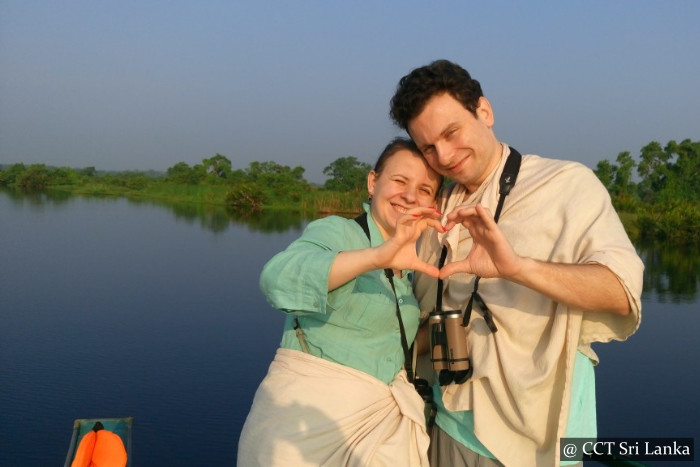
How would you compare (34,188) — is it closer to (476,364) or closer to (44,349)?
(44,349)

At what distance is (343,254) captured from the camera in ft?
→ 5.56

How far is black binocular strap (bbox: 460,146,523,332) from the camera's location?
6.16 ft

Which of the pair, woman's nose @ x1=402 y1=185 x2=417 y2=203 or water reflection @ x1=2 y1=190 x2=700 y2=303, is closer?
woman's nose @ x1=402 y1=185 x2=417 y2=203

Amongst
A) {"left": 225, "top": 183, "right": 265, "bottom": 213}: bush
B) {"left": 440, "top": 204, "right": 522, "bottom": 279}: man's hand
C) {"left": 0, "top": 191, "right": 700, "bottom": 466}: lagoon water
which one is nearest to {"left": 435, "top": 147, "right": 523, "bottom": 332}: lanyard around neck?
{"left": 440, "top": 204, "right": 522, "bottom": 279}: man's hand

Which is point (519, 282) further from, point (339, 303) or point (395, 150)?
point (395, 150)

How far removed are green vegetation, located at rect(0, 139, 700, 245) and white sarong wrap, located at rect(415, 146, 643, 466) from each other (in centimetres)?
2055

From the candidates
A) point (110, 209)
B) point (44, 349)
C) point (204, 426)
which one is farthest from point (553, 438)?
point (110, 209)

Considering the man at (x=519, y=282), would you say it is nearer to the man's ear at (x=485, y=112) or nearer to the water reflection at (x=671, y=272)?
the man's ear at (x=485, y=112)

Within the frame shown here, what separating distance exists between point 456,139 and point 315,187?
40268 millimetres

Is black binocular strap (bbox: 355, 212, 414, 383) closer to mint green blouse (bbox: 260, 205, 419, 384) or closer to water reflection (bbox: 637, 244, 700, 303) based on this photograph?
mint green blouse (bbox: 260, 205, 419, 384)

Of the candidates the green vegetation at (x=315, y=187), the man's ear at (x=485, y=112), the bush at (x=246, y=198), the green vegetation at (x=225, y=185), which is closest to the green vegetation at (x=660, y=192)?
the green vegetation at (x=315, y=187)

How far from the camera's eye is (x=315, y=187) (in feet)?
138

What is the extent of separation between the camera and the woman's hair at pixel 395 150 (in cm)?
213

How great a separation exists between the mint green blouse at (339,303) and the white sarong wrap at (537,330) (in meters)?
0.22
